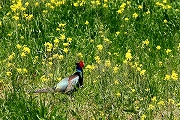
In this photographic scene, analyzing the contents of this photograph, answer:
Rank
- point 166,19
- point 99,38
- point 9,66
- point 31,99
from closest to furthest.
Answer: point 31,99, point 9,66, point 99,38, point 166,19

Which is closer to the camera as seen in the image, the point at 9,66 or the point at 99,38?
the point at 9,66

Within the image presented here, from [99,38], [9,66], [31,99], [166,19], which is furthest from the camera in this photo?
[166,19]

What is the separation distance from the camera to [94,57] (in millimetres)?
6434

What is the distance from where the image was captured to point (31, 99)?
5188 millimetres

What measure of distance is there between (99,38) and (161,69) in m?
1.09

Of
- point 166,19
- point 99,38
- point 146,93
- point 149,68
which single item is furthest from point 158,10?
point 146,93

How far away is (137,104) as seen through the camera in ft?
17.4

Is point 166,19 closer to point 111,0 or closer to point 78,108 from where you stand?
point 111,0

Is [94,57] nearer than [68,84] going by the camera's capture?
No

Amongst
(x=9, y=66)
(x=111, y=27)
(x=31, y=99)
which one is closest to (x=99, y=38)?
(x=111, y=27)

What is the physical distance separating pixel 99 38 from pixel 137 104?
178 cm

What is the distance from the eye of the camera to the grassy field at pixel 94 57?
17.3 ft

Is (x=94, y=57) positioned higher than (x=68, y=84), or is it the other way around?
(x=68, y=84)

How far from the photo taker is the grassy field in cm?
526
